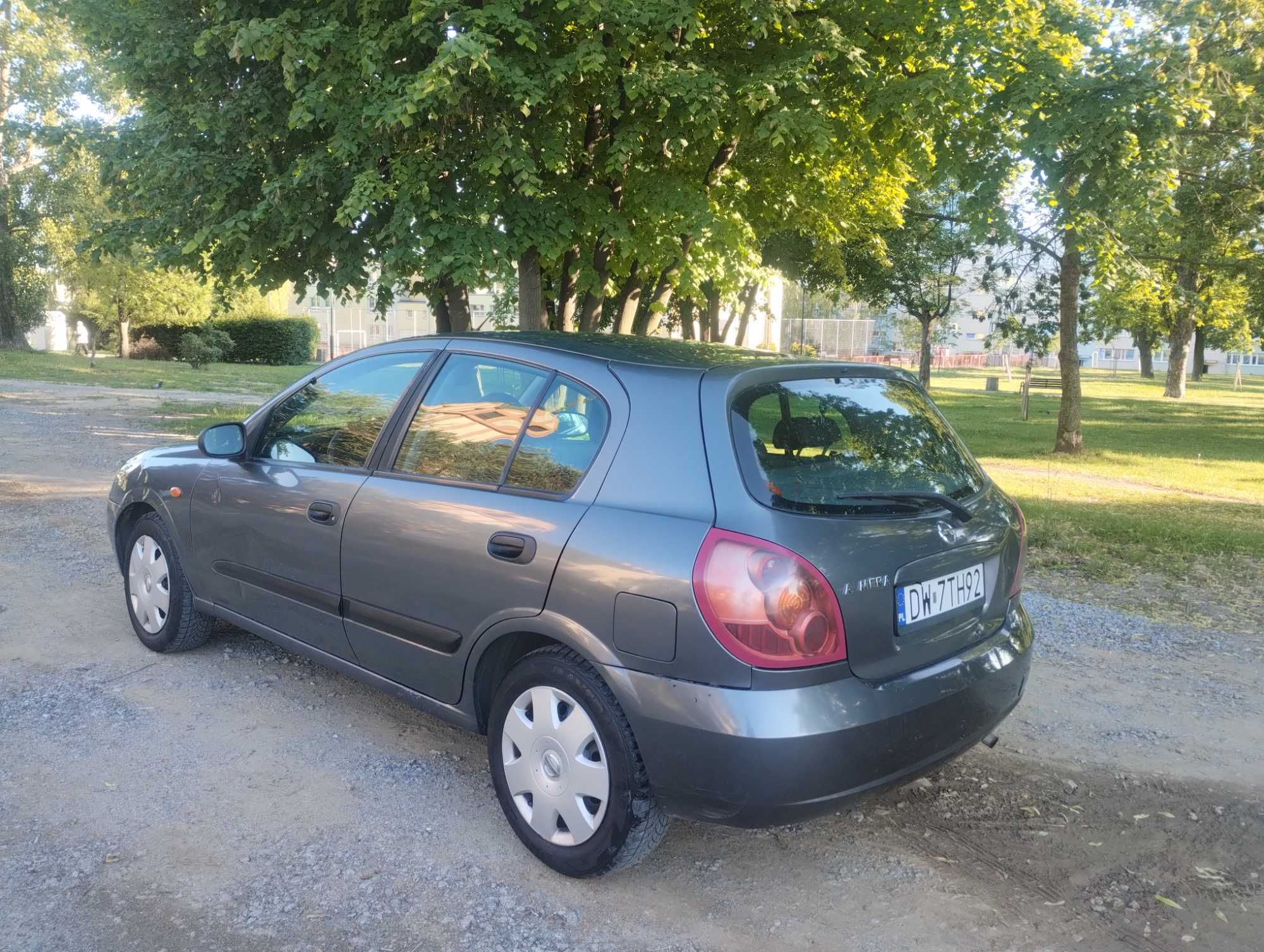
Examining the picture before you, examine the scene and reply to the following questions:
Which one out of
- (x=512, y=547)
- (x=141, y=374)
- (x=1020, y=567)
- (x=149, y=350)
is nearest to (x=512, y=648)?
(x=512, y=547)

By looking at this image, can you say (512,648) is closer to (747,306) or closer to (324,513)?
(324,513)

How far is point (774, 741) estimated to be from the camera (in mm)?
2721

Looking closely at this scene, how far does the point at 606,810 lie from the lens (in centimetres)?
299

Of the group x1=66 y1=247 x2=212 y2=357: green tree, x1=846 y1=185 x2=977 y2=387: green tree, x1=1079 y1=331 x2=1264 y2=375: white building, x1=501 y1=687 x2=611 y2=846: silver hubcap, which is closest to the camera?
x1=501 y1=687 x2=611 y2=846: silver hubcap

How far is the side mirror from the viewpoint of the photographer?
4453 mm

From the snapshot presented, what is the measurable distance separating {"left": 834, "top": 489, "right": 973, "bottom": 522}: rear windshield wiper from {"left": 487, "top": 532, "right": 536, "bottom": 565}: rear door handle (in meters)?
0.98

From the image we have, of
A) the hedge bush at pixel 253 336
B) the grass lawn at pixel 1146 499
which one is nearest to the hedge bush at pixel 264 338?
the hedge bush at pixel 253 336

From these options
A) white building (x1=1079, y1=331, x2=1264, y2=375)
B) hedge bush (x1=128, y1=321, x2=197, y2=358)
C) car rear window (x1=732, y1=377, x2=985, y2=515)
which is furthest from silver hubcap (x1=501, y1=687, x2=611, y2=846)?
white building (x1=1079, y1=331, x2=1264, y2=375)

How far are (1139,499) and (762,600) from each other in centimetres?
1098

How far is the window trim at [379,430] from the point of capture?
3.92 m

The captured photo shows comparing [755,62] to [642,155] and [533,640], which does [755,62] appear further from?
[533,640]

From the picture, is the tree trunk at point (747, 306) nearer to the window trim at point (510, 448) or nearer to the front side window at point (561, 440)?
the window trim at point (510, 448)

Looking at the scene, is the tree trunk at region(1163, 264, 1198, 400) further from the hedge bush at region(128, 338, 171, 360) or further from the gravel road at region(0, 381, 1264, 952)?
the hedge bush at region(128, 338, 171, 360)

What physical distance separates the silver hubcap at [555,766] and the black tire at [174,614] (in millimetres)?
2351
